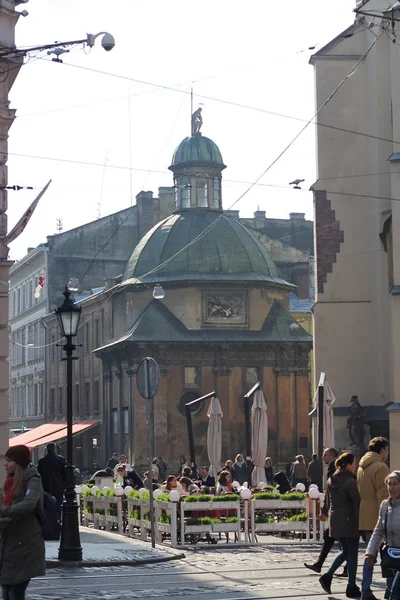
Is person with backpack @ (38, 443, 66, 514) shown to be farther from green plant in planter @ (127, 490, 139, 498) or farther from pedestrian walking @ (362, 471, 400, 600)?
pedestrian walking @ (362, 471, 400, 600)

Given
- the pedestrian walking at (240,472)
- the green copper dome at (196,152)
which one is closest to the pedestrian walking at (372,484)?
the pedestrian walking at (240,472)

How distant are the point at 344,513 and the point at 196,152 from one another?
5261cm

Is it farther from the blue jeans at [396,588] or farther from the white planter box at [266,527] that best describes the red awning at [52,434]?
the blue jeans at [396,588]

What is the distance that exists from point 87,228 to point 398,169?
44521 mm

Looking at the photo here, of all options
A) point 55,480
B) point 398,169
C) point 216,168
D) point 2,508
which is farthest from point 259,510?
point 216,168

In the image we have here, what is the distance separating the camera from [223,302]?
60000 millimetres

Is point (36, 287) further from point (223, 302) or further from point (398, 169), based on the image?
point (398, 169)

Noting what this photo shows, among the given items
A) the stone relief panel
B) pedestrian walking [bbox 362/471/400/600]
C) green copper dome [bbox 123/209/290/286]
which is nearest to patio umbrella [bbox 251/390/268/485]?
pedestrian walking [bbox 362/471/400/600]

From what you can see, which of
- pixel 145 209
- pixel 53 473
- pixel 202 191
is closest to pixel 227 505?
pixel 53 473

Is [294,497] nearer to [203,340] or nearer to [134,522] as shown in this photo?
[134,522]

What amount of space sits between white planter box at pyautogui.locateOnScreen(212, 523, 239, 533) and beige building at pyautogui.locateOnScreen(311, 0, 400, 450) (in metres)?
14.8

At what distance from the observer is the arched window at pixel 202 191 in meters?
64.4

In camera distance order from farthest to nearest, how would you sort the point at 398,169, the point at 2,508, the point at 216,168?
the point at 216,168
the point at 398,169
the point at 2,508

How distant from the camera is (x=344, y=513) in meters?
14.0
